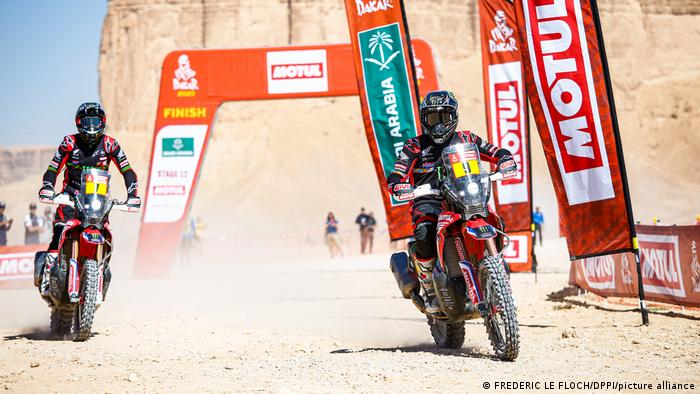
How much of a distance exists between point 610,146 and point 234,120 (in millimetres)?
71469

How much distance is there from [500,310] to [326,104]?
74.6 metres

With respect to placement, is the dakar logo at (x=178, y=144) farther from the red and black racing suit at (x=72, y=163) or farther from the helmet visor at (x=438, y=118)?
the helmet visor at (x=438, y=118)

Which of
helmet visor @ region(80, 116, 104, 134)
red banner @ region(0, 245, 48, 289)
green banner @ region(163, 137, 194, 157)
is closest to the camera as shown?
helmet visor @ region(80, 116, 104, 134)

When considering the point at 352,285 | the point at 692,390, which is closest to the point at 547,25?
the point at 692,390

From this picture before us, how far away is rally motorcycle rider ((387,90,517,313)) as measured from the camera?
7.17 metres

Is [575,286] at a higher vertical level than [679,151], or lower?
lower

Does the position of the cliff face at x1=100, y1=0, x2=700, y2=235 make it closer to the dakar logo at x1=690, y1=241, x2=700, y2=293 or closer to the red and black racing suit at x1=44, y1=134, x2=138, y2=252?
the dakar logo at x1=690, y1=241, x2=700, y2=293

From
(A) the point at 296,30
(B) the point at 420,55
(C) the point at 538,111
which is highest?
(A) the point at 296,30

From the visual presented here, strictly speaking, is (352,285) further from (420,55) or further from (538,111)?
(538,111)

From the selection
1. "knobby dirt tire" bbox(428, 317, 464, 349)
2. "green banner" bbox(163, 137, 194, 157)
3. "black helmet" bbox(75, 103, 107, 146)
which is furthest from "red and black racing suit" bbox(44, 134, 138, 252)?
"green banner" bbox(163, 137, 194, 157)

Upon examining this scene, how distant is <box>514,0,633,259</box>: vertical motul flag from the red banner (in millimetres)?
14493

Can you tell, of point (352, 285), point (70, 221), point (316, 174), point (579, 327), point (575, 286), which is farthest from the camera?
point (316, 174)

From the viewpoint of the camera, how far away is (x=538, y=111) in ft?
31.0

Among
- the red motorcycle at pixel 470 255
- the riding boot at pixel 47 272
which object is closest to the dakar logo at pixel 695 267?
the red motorcycle at pixel 470 255
